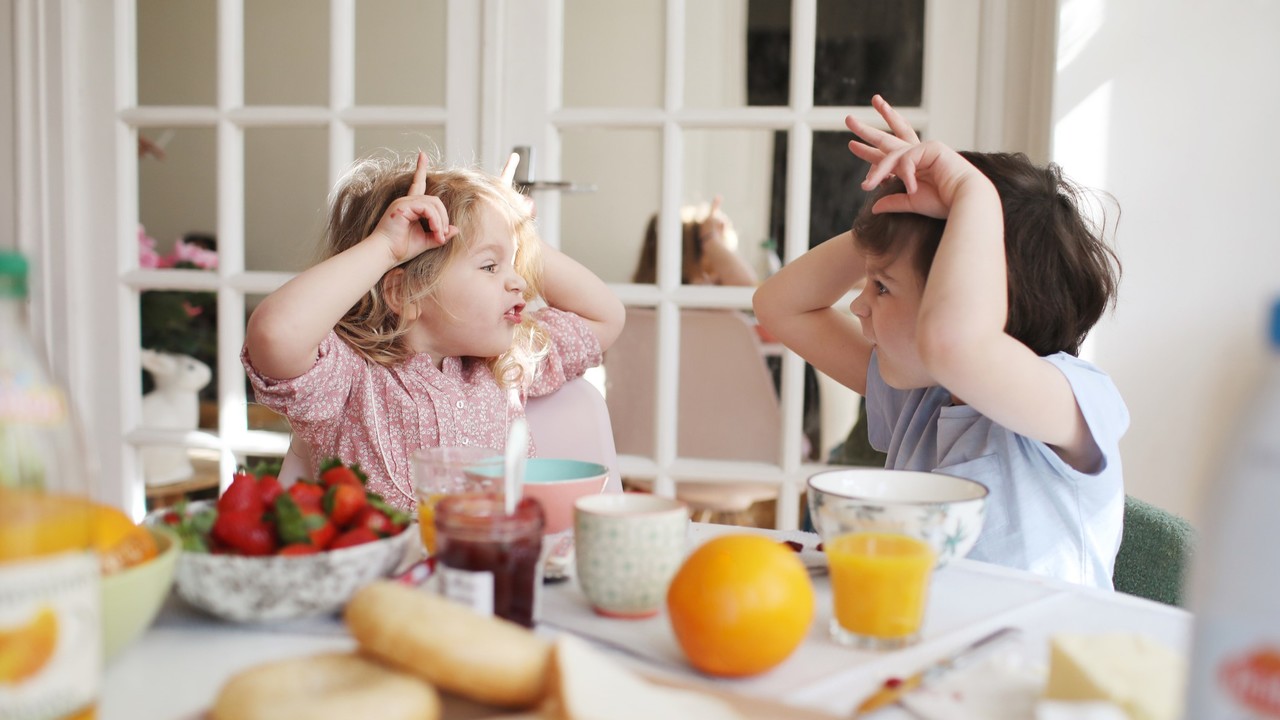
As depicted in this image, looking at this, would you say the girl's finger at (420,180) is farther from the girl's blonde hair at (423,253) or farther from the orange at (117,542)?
the orange at (117,542)

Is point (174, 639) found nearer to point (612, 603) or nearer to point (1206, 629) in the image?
point (612, 603)

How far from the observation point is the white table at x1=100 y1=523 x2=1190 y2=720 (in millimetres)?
609

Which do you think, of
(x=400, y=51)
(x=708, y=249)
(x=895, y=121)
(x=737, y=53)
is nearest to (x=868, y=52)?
(x=737, y=53)

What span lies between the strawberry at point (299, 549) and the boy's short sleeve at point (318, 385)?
2.27 ft

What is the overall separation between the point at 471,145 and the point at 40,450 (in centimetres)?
171

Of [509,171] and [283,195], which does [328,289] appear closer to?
[509,171]

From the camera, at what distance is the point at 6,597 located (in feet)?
1.55

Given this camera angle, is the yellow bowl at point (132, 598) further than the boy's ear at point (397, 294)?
No

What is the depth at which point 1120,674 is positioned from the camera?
566 millimetres

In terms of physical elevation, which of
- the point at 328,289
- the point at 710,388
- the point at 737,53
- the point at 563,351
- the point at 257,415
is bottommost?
the point at 257,415

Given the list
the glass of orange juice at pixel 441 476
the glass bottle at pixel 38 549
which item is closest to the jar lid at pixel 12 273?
the glass bottle at pixel 38 549

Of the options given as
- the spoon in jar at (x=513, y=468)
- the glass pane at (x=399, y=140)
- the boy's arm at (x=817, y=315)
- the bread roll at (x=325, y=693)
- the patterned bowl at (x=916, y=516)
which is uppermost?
the glass pane at (x=399, y=140)

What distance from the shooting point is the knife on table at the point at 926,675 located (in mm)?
587

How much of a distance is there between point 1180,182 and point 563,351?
1.14 meters
